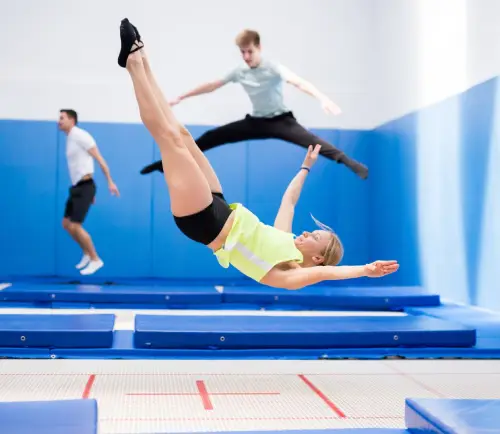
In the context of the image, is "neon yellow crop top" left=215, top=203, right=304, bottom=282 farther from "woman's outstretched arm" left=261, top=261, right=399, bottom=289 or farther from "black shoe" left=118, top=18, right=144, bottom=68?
"black shoe" left=118, top=18, right=144, bottom=68

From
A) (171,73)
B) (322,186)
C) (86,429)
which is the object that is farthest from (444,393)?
(171,73)

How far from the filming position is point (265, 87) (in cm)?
622

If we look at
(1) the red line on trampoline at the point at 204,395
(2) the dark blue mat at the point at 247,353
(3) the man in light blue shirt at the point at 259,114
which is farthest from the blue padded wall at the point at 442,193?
(1) the red line on trampoline at the point at 204,395

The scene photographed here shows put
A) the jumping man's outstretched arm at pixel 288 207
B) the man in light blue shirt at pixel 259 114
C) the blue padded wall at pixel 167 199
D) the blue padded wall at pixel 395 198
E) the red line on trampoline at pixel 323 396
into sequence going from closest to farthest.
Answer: the red line on trampoline at pixel 323 396, the jumping man's outstretched arm at pixel 288 207, the man in light blue shirt at pixel 259 114, the blue padded wall at pixel 395 198, the blue padded wall at pixel 167 199

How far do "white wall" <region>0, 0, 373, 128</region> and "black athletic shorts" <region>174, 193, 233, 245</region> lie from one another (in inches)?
235

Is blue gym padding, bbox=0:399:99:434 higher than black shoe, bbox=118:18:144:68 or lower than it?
lower

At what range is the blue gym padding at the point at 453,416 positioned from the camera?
224 cm

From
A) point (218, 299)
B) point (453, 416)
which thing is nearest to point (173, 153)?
point (453, 416)

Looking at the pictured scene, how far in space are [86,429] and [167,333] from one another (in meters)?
1.90

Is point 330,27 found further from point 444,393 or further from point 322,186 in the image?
point 444,393

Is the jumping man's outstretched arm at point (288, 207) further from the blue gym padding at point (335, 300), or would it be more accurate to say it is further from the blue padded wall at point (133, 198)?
the blue padded wall at point (133, 198)

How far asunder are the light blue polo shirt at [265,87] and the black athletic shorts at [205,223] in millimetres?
2945

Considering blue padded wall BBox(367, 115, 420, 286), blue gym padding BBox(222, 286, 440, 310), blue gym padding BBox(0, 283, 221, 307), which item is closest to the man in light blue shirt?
blue gym padding BBox(0, 283, 221, 307)

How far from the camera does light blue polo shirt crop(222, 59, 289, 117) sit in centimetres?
618
